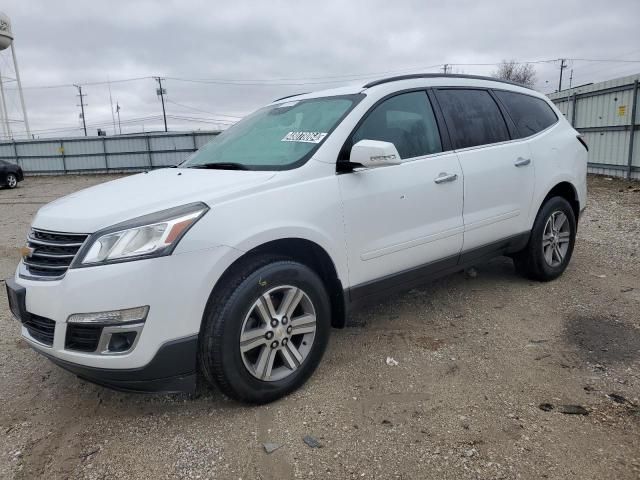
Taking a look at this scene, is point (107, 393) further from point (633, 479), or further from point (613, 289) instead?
point (613, 289)

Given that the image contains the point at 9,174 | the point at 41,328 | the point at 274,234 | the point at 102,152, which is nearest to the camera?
the point at 41,328

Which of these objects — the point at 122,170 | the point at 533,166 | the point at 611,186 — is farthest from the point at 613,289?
the point at 122,170

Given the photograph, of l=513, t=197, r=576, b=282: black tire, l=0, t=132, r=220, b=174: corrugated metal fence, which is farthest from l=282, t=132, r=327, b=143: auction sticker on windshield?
l=0, t=132, r=220, b=174: corrugated metal fence

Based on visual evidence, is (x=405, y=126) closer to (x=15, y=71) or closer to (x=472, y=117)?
(x=472, y=117)

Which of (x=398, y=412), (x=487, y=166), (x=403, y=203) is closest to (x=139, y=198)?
(x=403, y=203)

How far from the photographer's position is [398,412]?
2648 mm

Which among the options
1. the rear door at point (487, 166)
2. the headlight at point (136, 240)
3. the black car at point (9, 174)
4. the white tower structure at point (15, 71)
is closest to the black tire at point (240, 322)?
the headlight at point (136, 240)

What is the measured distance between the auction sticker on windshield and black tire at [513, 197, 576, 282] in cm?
237

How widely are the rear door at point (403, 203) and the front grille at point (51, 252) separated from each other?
58.5 inches

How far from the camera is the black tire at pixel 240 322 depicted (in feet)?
8.09

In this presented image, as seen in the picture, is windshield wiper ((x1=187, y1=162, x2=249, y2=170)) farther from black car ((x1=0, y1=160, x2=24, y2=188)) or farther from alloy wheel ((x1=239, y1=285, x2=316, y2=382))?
black car ((x1=0, y1=160, x2=24, y2=188))

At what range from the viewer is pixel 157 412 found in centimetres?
Answer: 276

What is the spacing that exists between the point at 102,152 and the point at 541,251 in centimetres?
2619

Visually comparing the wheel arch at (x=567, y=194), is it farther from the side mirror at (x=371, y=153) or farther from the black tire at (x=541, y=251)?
the side mirror at (x=371, y=153)
